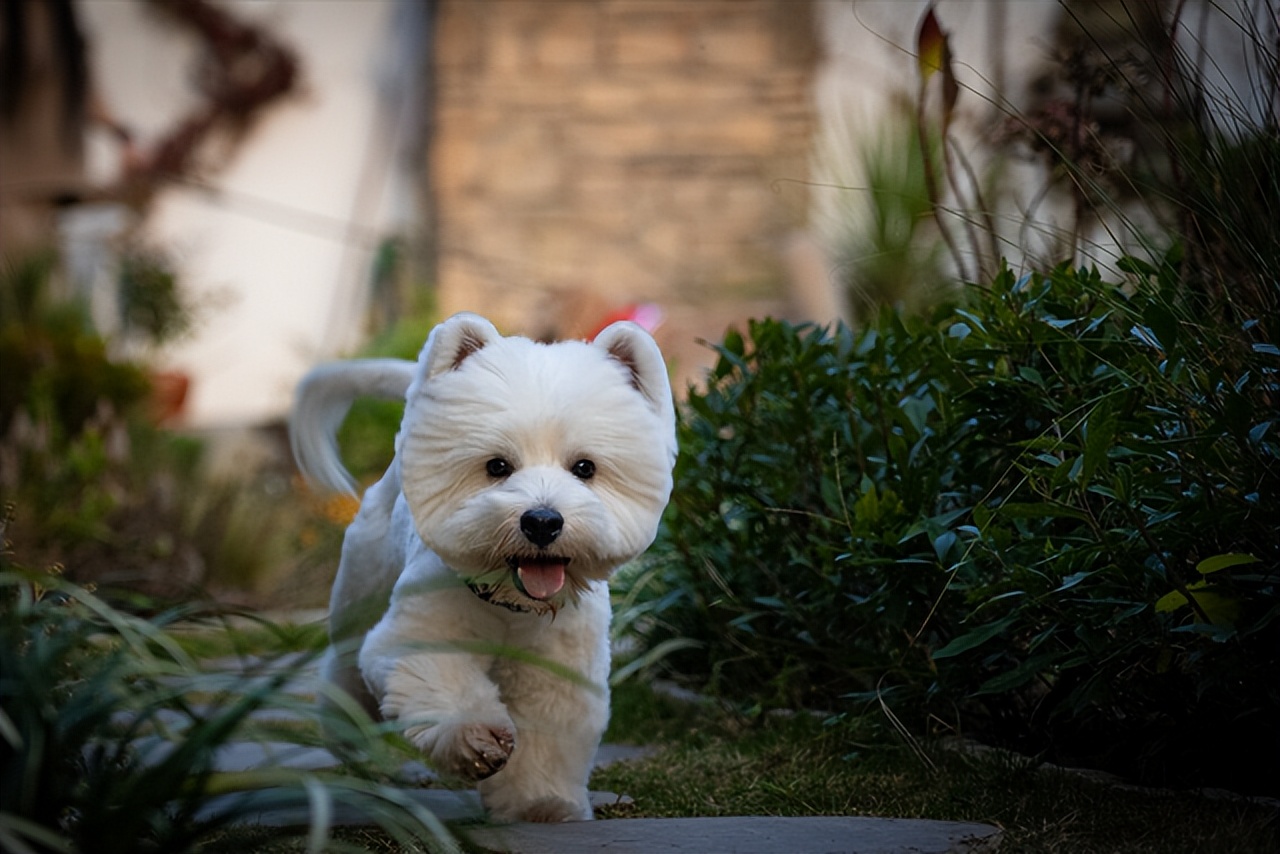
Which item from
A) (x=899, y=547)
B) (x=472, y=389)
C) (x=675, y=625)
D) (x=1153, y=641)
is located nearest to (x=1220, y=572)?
(x=1153, y=641)

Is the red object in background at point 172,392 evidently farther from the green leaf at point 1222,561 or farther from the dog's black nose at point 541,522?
the green leaf at point 1222,561

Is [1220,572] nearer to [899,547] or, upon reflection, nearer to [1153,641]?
[1153,641]

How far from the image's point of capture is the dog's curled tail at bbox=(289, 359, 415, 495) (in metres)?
3.26

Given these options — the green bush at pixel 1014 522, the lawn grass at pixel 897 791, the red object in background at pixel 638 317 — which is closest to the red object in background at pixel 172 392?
the red object in background at pixel 638 317

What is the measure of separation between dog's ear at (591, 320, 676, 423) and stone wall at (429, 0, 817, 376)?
7.01 m

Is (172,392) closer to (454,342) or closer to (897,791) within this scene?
(454,342)

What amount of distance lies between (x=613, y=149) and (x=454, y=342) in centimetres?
754

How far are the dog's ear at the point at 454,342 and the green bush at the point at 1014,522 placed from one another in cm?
90

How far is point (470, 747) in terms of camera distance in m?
2.34

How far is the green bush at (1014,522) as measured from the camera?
228 cm

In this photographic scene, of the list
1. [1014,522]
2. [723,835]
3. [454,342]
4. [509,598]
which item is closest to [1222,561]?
[1014,522]

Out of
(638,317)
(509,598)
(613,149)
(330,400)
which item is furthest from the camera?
(613,149)

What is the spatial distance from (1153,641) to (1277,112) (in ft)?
3.69

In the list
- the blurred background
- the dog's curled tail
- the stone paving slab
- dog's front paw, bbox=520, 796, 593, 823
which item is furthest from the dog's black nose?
the blurred background
